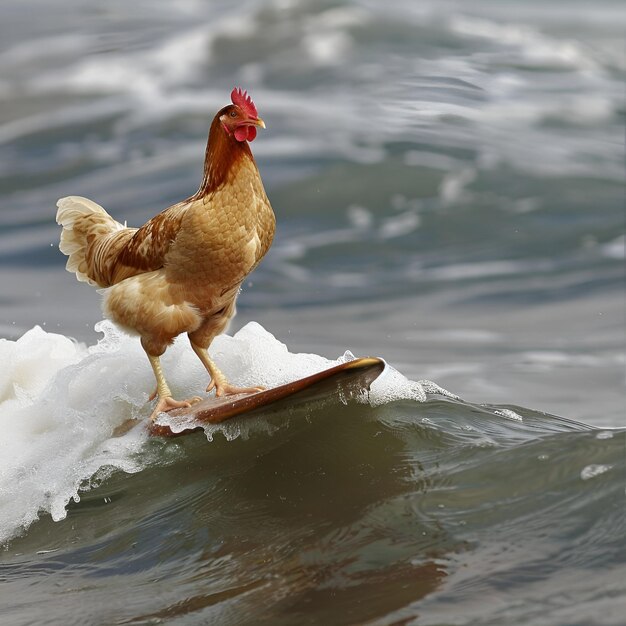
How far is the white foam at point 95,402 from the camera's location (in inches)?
204

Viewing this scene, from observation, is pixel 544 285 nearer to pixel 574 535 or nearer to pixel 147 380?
pixel 147 380

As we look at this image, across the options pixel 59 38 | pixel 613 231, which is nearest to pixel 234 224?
pixel 613 231

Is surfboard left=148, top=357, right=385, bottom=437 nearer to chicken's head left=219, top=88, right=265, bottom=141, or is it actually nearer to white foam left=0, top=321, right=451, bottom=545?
white foam left=0, top=321, right=451, bottom=545

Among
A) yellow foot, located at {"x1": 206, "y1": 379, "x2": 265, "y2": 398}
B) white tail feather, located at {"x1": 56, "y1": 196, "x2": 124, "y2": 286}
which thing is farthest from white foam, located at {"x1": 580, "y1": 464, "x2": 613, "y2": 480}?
white tail feather, located at {"x1": 56, "y1": 196, "x2": 124, "y2": 286}

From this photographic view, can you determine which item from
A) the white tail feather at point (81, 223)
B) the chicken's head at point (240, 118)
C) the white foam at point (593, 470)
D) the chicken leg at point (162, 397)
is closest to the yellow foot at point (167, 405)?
the chicken leg at point (162, 397)

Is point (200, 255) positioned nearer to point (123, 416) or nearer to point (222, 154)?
point (222, 154)

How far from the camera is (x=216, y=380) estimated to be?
212 inches

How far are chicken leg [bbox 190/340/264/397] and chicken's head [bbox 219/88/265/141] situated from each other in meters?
1.04

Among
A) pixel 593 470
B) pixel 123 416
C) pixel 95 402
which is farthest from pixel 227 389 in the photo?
pixel 593 470

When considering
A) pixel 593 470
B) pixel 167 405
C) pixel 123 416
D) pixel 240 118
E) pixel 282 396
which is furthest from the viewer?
pixel 123 416

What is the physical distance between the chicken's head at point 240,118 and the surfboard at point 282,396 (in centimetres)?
96

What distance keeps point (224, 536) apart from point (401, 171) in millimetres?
9957

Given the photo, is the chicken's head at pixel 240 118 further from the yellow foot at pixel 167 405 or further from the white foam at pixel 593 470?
the white foam at pixel 593 470

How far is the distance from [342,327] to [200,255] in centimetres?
572
